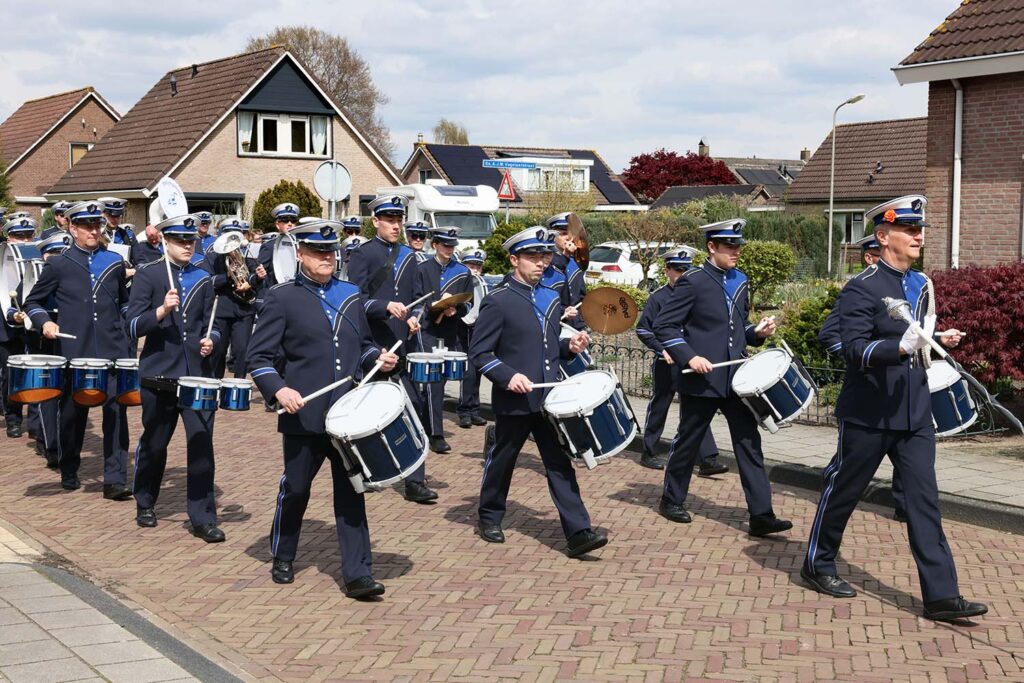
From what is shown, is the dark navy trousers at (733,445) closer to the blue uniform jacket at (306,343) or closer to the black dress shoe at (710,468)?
the black dress shoe at (710,468)

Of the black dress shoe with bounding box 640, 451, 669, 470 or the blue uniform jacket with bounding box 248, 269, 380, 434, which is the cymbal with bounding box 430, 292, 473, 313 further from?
the blue uniform jacket with bounding box 248, 269, 380, 434

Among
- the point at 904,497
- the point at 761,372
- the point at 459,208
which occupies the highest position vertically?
the point at 459,208

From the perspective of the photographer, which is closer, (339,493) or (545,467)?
(339,493)

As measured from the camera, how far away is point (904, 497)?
616 cm

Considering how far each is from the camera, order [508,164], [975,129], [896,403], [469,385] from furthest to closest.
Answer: [508,164] → [975,129] → [469,385] → [896,403]

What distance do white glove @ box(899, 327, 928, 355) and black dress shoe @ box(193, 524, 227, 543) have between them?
420 centimetres

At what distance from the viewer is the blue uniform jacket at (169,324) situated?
7.64 meters

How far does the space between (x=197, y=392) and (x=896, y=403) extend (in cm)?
Answer: 377

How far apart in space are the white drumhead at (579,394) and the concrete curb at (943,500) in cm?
264

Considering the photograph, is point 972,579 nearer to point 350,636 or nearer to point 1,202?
point 350,636

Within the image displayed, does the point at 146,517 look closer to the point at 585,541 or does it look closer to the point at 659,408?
the point at 585,541

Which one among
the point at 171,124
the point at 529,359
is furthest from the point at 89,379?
the point at 171,124

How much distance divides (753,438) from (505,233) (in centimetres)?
1354

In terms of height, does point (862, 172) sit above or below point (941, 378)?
above
